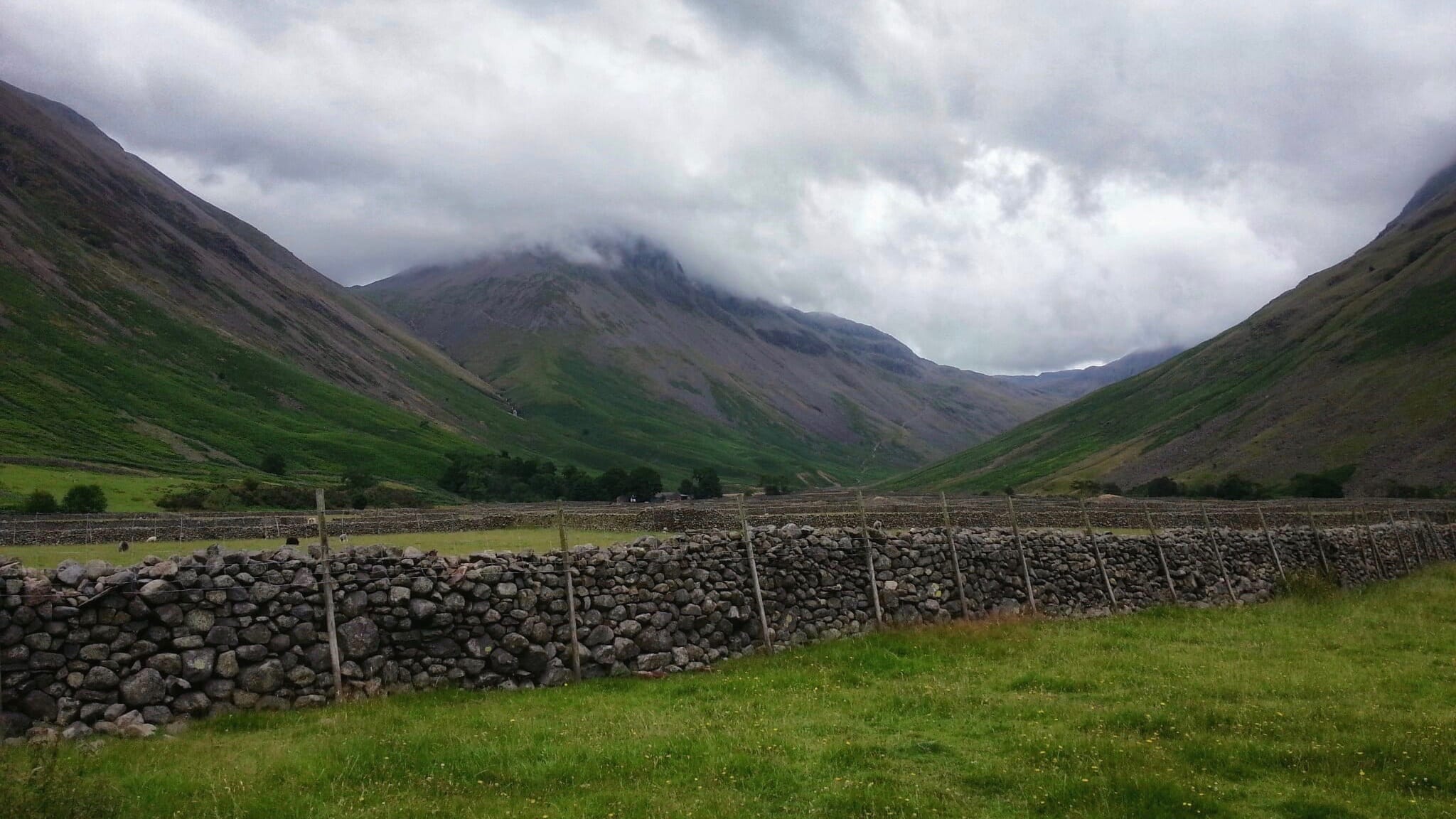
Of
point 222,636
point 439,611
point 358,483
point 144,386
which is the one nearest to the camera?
point 222,636

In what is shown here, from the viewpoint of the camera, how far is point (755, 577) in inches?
675

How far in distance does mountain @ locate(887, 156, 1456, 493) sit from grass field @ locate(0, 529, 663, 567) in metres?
104

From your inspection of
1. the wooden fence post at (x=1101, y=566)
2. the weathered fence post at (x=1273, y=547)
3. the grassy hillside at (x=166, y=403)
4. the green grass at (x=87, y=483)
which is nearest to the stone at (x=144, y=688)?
the wooden fence post at (x=1101, y=566)

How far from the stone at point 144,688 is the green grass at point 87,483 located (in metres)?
58.5

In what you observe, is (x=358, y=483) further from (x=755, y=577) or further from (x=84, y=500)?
(x=755, y=577)

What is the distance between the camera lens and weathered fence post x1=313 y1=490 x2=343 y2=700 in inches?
498

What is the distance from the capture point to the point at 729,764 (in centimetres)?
904

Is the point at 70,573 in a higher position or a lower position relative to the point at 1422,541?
higher

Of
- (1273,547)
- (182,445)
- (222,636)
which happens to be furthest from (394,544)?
(182,445)

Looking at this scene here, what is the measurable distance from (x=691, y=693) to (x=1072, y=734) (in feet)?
19.4

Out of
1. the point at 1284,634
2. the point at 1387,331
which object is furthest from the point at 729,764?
the point at 1387,331

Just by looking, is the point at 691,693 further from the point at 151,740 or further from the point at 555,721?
the point at 151,740

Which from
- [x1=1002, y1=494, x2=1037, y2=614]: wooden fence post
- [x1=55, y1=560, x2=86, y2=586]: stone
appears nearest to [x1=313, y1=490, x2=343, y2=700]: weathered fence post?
[x1=55, y1=560, x2=86, y2=586]: stone

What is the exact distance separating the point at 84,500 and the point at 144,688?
60.0m
